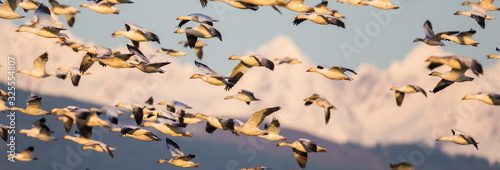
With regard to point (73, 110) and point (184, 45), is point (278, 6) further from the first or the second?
point (184, 45)

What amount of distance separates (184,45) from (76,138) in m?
10.9

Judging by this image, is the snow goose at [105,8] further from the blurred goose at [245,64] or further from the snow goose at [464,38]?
the snow goose at [464,38]

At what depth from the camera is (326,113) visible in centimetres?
2439

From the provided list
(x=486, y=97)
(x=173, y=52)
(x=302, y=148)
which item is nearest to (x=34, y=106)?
(x=173, y=52)

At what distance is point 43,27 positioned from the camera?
23.5m

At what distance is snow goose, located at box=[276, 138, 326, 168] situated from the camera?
77.6ft

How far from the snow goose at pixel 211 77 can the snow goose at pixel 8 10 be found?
685 centimetres

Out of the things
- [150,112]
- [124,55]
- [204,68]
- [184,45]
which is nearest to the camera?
[124,55]

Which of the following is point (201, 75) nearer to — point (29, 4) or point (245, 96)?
point (245, 96)

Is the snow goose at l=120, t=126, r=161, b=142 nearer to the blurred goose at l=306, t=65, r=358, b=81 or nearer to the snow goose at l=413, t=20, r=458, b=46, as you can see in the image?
the blurred goose at l=306, t=65, r=358, b=81

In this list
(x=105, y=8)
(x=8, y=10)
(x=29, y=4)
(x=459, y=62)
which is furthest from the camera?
(x=29, y=4)

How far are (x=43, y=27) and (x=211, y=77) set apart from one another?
20.3 feet

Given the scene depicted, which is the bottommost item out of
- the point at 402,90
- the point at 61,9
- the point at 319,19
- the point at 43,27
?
the point at 402,90

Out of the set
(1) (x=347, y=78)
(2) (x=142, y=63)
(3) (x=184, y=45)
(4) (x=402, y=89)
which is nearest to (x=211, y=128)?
(2) (x=142, y=63)
